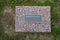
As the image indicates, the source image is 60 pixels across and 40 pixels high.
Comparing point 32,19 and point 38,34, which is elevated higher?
point 32,19

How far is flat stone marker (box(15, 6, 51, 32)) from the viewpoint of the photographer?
2.76m

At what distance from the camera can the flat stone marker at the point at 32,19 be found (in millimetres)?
2756

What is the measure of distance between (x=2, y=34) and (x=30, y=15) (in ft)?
1.56

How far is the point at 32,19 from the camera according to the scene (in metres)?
2.77

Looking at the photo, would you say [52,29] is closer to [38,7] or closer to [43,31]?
[43,31]

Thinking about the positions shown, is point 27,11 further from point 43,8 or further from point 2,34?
point 2,34

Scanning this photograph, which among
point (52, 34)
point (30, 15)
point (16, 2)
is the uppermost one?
point (16, 2)

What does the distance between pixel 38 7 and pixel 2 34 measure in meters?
0.64

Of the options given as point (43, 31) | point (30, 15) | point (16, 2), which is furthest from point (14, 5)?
point (43, 31)

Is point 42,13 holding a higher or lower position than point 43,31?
higher

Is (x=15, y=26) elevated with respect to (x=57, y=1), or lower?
lower

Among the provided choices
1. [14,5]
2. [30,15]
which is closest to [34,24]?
[30,15]

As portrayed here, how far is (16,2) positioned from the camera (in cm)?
288

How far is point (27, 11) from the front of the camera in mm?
2803
